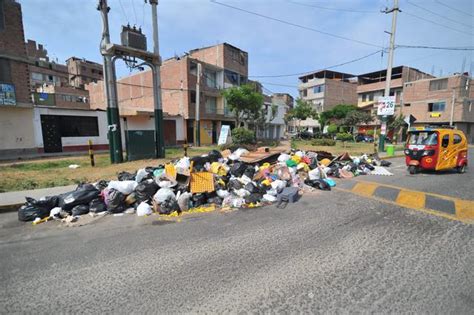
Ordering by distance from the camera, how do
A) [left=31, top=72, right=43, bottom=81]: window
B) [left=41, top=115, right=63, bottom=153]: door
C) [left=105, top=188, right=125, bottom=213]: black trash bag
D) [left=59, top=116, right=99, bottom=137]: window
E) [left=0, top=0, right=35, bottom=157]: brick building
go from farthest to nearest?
[left=31, top=72, right=43, bottom=81]: window, [left=59, top=116, right=99, bottom=137]: window, [left=41, top=115, right=63, bottom=153]: door, [left=0, top=0, right=35, bottom=157]: brick building, [left=105, top=188, right=125, bottom=213]: black trash bag

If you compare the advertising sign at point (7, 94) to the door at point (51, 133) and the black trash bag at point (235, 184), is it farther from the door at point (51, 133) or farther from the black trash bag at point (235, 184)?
the black trash bag at point (235, 184)

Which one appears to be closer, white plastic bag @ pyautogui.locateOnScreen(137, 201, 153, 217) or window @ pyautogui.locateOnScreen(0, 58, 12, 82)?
white plastic bag @ pyautogui.locateOnScreen(137, 201, 153, 217)

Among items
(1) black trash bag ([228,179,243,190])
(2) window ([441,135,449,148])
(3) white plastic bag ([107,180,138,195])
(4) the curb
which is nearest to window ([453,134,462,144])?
(2) window ([441,135,449,148])

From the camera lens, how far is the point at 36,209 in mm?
4895

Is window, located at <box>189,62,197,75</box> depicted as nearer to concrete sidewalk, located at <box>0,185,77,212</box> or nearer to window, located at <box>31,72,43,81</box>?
concrete sidewalk, located at <box>0,185,77,212</box>

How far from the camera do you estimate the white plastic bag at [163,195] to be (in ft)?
17.2

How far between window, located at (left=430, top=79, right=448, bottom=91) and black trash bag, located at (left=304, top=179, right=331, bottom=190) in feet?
130

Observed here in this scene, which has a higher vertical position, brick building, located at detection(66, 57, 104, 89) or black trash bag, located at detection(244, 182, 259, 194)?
brick building, located at detection(66, 57, 104, 89)

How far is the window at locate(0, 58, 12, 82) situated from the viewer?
1416 centimetres

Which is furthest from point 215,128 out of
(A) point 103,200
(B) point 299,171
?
(A) point 103,200

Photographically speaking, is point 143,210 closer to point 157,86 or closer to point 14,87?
point 157,86

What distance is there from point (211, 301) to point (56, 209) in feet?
14.9

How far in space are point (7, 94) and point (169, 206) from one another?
16.5 m

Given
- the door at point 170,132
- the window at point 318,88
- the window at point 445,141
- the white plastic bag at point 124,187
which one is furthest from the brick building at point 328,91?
the white plastic bag at point 124,187
